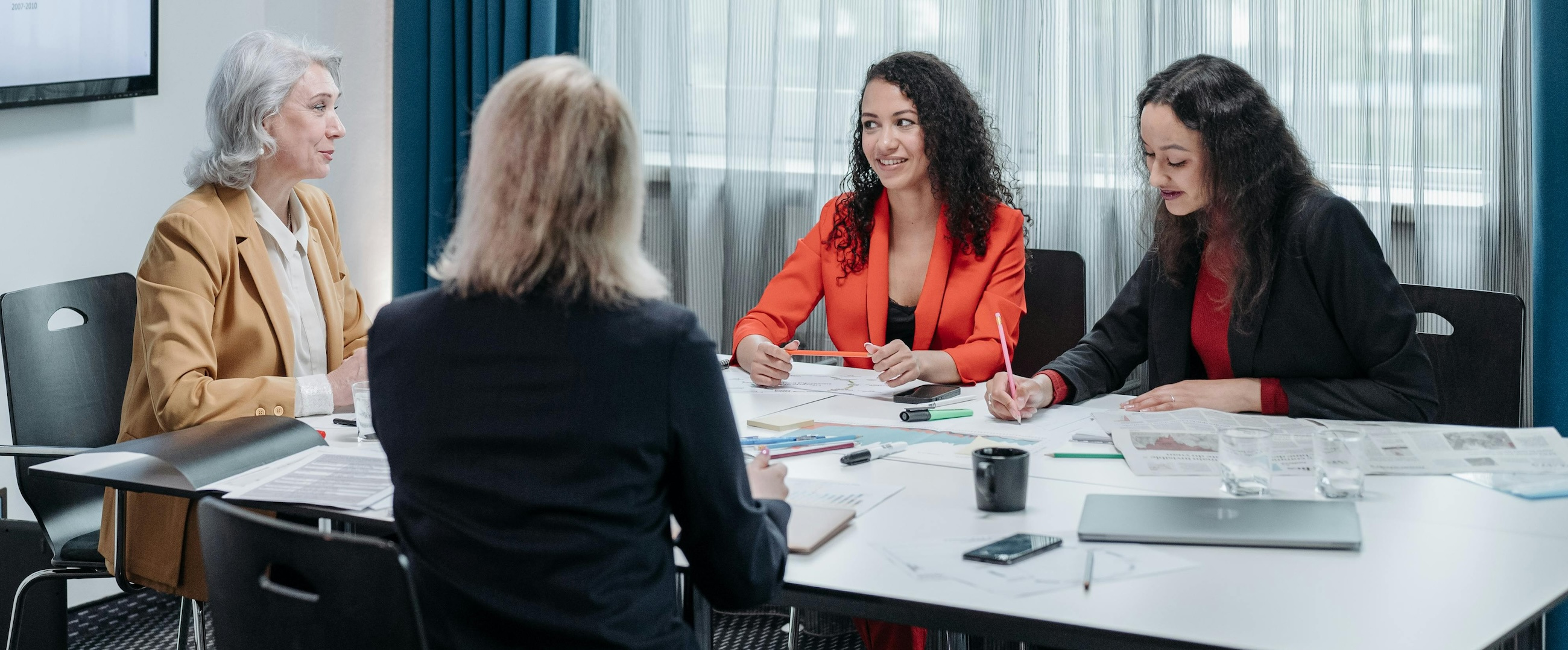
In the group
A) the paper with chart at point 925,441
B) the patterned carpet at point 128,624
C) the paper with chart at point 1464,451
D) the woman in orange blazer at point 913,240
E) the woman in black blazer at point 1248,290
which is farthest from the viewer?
the patterned carpet at point 128,624

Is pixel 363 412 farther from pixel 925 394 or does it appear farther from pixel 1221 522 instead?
pixel 1221 522

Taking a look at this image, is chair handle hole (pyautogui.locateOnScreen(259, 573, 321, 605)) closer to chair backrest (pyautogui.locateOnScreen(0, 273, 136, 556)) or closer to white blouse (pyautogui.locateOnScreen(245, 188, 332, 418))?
white blouse (pyautogui.locateOnScreen(245, 188, 332, 418))

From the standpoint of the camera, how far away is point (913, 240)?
2828 mm

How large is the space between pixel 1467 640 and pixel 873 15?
244 cm

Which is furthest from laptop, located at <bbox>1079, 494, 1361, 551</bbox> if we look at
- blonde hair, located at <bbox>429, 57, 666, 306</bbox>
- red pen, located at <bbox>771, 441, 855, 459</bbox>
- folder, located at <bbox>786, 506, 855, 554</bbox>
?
blonde hair, located at <bbox>429, 57, 666, 306</bbox>

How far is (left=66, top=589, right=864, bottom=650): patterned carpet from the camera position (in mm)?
2965

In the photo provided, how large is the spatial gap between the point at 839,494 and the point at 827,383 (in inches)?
31.6

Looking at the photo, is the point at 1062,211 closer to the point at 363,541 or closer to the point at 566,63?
the point at 566,63

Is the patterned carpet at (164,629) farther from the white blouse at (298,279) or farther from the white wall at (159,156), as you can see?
the white blouse at (298,279)

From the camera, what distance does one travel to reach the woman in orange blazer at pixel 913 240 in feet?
8.83

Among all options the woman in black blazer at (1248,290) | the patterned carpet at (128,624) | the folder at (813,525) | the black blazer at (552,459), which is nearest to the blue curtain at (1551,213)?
the woman in black blazer at (1248,290)

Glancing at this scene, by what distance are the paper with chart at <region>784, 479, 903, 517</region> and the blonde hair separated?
0.49m

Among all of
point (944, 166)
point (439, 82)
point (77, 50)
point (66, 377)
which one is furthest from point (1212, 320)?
point (77, 50)

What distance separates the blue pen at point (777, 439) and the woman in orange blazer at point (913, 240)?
26.5 inches
